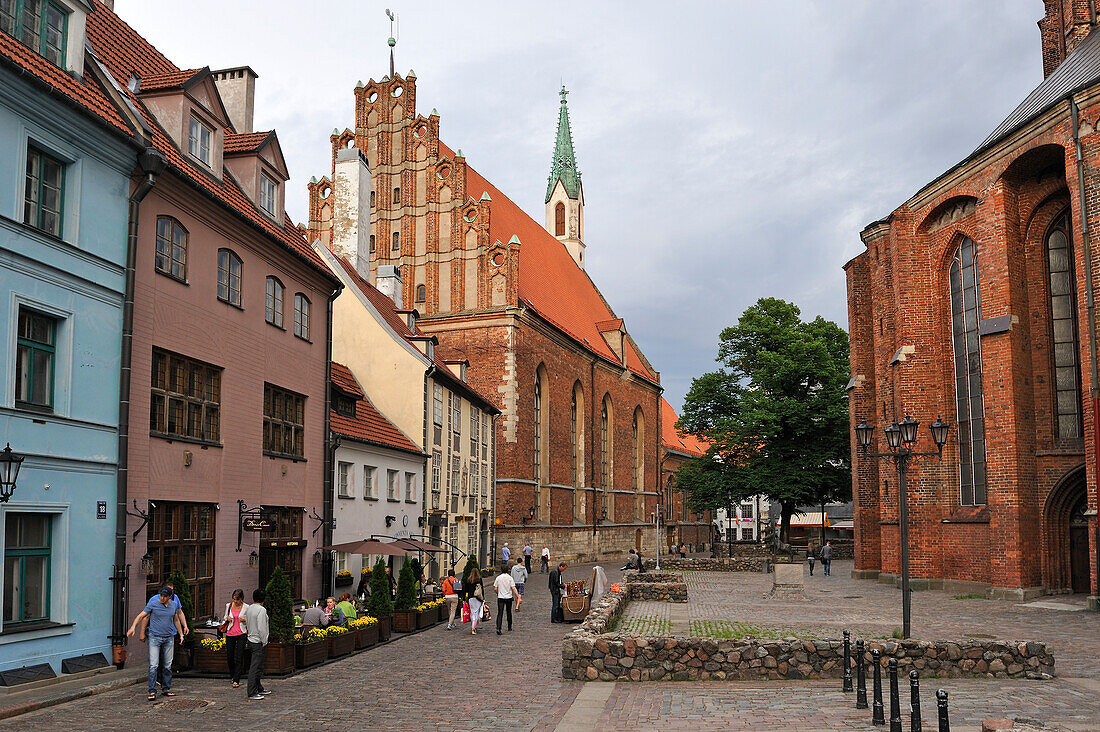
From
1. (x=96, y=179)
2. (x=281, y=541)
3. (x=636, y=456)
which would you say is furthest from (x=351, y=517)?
(x=636, y=456)

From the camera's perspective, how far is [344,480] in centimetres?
2436

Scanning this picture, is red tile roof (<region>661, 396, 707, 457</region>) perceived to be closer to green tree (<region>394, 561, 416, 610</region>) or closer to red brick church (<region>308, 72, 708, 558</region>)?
red brick church (<region>308, 72, 708, 558</region>)

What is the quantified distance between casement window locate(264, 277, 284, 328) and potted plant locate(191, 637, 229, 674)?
7449 millimetres

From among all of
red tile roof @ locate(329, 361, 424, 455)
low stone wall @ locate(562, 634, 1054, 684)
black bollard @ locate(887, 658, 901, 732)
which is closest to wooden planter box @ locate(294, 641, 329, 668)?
low stone wall @ locate(562, 634, 1054, 684)

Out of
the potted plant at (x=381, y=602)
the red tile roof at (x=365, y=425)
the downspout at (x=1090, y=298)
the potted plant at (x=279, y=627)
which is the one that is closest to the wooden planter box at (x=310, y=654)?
the potted plant at (x=279, y=627)

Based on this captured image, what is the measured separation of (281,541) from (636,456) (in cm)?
4806

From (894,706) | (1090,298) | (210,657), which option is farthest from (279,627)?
(1090,298)

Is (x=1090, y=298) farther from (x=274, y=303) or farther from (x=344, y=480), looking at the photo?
(x=274, y=303)

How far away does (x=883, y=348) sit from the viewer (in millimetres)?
33969

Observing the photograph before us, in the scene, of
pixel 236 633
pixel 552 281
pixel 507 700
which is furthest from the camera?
pixel 552 281

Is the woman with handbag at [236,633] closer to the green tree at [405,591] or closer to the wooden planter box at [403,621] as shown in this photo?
the wooden planter box at [403,621]

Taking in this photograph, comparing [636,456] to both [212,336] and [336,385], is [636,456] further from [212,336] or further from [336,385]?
[212,336]

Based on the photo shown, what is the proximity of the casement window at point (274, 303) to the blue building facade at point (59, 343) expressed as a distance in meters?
5.25

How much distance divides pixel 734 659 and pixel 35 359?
10860mm
